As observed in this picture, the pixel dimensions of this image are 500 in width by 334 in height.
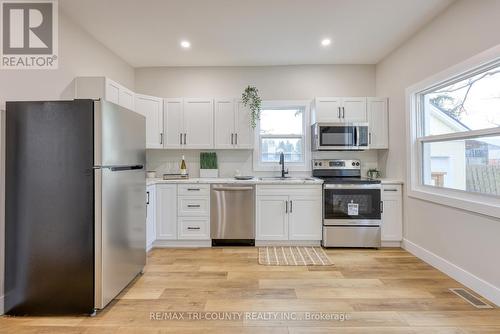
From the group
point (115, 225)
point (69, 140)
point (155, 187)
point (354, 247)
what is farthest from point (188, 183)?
point (354, 247)

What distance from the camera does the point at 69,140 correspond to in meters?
2.02

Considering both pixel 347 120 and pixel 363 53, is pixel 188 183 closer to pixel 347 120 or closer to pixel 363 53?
pixel 347 120

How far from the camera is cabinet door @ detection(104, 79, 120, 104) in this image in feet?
9.66

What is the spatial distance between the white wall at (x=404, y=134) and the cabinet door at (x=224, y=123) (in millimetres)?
2310

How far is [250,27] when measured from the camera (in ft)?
10.1

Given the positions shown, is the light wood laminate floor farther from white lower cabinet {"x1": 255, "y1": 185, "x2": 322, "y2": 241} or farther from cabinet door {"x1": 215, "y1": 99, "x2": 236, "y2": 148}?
cabinet door {"x1": 215, "y1": 99, "x2": 236, "y2": 148}

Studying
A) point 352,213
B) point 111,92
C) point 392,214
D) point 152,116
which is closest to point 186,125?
point 152,116

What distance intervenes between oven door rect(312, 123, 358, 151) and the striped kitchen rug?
145 cm

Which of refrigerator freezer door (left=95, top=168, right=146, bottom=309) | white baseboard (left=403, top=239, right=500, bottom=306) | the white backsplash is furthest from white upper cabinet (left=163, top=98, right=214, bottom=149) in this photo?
white baseboard (left=403, top=239, right=500, bottom=306)

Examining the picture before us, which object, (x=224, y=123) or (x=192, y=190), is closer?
(x=192, y=190)

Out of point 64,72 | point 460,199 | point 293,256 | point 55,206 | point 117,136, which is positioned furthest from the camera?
point 293,256

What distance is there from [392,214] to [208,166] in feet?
8.93

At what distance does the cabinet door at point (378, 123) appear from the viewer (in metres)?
3.97

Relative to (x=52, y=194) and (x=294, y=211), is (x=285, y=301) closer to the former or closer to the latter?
(x=294, y=211)
